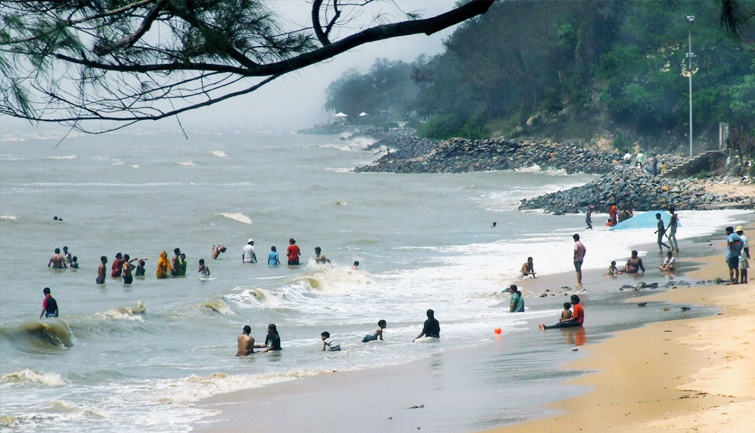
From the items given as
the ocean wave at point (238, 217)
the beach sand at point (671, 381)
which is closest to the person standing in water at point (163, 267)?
the ocean wave at point (238, 217)

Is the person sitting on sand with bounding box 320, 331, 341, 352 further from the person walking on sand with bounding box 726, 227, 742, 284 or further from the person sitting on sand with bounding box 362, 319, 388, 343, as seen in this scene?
the person walking on sand with bounding box 726, 227, 742, 284

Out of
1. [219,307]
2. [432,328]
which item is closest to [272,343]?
Answer: [432,328]

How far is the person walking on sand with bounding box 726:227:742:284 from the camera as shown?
51.4 ft

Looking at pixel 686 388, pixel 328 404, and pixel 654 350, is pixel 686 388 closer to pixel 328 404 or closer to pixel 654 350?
pixel 654 350

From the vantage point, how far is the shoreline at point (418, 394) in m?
9.14

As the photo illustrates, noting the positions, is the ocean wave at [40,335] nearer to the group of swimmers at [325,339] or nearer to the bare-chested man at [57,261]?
the group of swimmers at [325,339]

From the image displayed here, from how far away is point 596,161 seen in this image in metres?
58.6

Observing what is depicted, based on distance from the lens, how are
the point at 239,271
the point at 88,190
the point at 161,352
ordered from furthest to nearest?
the point at 88,190 < the point at 239,271 < the point at 161,352

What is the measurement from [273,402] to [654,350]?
474cm

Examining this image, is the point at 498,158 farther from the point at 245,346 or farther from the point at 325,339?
the point at 245,346

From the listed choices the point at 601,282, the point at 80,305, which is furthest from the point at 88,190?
the point at 601,282

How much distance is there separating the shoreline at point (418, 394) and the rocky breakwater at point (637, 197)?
20.6 m

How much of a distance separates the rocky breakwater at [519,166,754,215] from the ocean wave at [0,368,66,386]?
2563cm

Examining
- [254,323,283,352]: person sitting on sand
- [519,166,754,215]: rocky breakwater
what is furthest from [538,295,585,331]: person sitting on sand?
[519,166,754,215]: rocky breakwater
